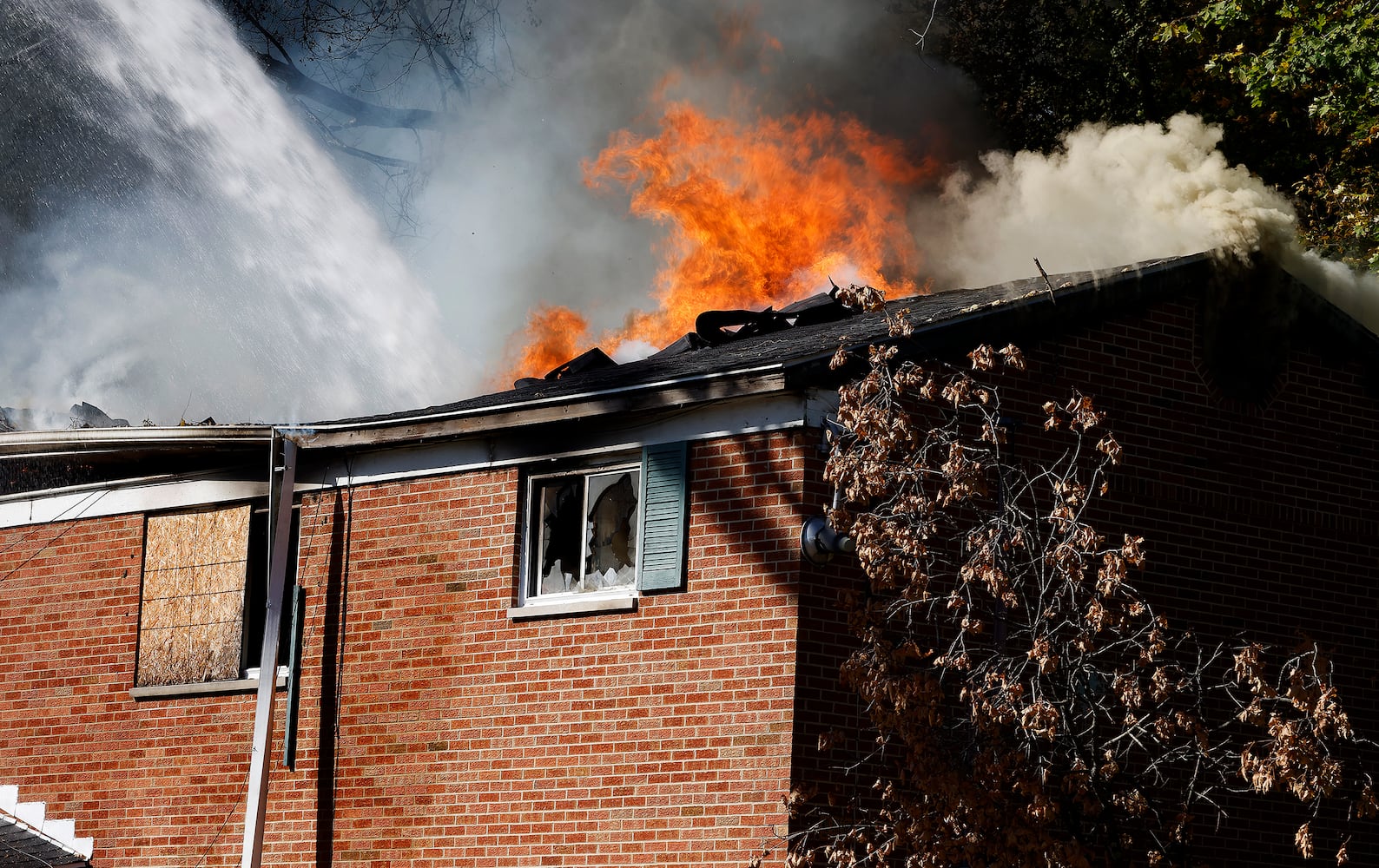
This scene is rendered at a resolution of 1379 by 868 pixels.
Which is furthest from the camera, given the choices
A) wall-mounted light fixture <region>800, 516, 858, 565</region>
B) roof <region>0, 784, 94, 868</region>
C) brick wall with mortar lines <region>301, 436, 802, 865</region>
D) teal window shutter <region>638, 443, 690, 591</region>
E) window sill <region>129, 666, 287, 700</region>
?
roof <region>0, 784, 94, 868</region>

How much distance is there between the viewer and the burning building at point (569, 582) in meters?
10.5

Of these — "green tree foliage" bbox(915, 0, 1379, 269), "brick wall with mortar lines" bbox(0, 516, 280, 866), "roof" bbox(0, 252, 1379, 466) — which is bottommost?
"brick wall with mortar lines" bbox(0, 516, 280, 866)

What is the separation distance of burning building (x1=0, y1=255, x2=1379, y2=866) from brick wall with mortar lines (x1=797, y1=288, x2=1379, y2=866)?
3cm

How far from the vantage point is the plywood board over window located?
13125 mm

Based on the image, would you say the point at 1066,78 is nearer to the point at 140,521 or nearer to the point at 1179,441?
the point at 1179,441

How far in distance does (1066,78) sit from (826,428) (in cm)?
1525

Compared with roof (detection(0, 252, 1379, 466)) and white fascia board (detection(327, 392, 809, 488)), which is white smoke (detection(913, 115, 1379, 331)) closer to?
roof (detection(0, 252, 1379, 466))

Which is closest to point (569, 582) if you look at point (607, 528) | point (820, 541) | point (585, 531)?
point (585, 531)

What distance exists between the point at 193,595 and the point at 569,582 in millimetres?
3712

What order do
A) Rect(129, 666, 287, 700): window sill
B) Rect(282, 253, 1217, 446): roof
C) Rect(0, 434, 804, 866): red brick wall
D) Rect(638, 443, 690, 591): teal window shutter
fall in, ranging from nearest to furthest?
Rect(0, 434, 804, 866): red brick wall
Rect(282, 253, 1217, 446): roof
Rect(638, 443, 690, 591): teal window shutter
Rect(129, 666, 287, 700): window sill

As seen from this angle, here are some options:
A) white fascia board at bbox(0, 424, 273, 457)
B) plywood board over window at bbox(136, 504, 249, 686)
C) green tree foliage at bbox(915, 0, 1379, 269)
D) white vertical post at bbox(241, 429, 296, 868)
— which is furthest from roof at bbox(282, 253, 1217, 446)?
green tree foliage at bbox(915, 0, 1379, 269)

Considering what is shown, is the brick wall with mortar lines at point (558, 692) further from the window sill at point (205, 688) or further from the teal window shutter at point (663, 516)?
the window sill at point (205, 688)

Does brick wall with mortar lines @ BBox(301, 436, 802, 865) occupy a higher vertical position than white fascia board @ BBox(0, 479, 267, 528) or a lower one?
lower

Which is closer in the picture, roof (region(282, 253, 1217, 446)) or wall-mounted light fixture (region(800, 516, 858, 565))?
wall-mounted light fixture (region(800, 516, 858, 565))
